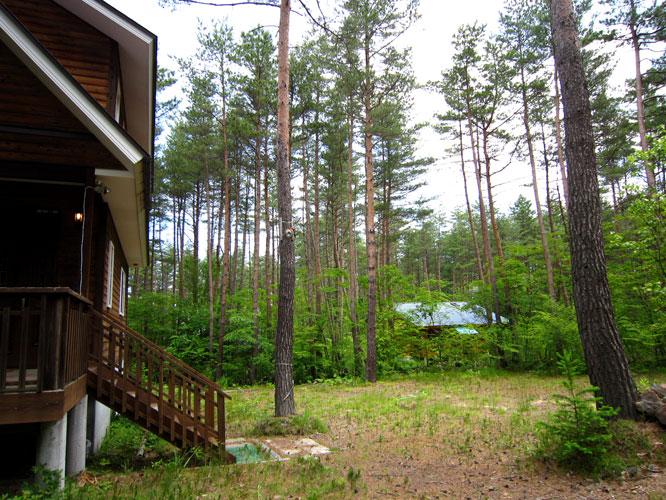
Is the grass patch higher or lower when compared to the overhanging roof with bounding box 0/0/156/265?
lower

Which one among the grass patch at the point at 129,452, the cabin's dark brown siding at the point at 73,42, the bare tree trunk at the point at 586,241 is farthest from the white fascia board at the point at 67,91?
the bare tree trunk at the point at 586,241

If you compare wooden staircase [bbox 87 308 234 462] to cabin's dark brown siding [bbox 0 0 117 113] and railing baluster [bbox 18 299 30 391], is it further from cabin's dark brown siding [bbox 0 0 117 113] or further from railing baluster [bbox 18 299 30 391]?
cabin's dark brown siding [bbox 0 0 117 113]

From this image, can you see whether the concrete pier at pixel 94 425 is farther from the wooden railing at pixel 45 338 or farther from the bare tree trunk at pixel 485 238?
the bare tree trunk at pixel 485 238

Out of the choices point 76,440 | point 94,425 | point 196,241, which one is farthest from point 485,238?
point 196,241

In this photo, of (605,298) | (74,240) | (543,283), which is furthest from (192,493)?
(543,283)

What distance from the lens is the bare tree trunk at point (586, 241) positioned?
17.5ft

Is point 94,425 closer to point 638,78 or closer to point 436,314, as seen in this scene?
point 436,314

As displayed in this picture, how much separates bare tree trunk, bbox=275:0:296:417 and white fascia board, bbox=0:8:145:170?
3163mm

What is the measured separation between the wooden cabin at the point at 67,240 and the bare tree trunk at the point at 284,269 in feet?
6.52

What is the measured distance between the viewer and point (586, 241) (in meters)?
5.64

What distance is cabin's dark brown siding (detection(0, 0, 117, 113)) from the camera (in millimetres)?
6992

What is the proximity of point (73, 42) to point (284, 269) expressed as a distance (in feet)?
17.3

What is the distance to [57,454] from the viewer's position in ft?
14.1

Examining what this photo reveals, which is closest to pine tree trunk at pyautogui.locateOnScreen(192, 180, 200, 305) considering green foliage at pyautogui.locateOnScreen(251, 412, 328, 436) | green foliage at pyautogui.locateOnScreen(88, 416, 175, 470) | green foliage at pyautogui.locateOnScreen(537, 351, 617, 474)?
green foliage at pyautogui.locateOnScreen(88, 416, 175, 470)
